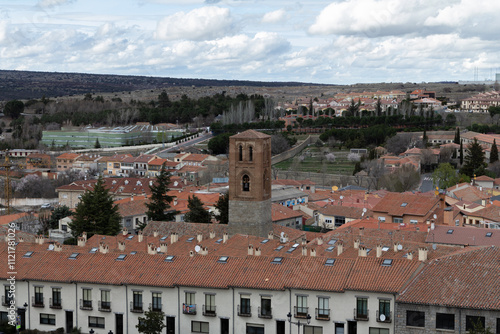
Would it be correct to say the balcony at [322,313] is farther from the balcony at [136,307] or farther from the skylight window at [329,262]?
the balcony at [136,307]

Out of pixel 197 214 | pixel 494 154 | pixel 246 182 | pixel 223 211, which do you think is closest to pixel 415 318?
pixel 246 182

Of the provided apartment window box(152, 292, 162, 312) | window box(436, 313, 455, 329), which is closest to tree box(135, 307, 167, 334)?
apartment window box(152, 292, 162, 312)

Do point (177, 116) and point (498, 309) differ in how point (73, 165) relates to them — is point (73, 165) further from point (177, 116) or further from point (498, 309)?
point (498, 309)

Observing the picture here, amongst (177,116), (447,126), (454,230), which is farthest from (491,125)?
(454,230)

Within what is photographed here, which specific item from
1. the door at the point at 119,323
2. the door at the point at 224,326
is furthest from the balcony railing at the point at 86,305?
the door at the point at 224,326

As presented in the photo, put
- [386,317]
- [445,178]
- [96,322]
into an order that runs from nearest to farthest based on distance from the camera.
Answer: [386,317], [96,322], [445,178]

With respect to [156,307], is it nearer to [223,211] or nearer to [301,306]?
[301,306]
